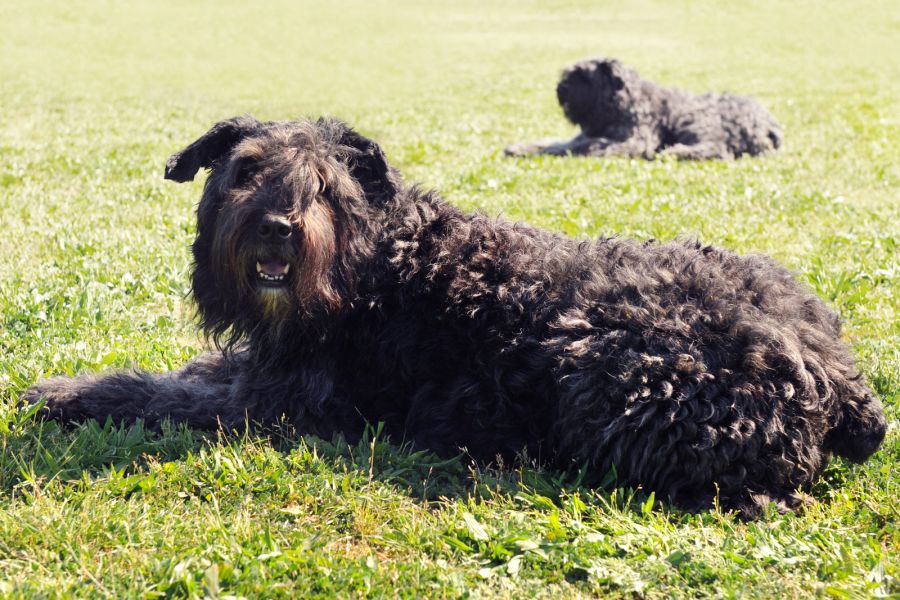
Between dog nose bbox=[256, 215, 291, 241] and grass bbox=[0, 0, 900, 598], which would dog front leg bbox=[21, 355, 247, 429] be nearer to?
grass bbox=[0, 0, 900, 598]


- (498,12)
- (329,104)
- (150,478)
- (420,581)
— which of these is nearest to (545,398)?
(420,581)

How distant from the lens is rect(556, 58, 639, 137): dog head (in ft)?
52.4

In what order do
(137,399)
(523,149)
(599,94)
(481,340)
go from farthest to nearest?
(599,94), (523,149), (137,399), (481,340)

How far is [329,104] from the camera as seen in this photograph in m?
24.5

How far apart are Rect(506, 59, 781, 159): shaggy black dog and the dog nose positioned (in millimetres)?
10018

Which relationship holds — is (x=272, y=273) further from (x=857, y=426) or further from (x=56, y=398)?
(x=857, y=426)

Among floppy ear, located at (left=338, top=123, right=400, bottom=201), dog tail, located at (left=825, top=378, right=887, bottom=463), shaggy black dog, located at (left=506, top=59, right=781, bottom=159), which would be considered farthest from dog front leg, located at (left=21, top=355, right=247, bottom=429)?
shaggy black dog, located at (left=506, top=59, right=781, bottom=159)

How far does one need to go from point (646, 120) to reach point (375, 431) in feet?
39.1

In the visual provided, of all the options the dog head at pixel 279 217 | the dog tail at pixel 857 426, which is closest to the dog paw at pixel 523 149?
the dog head at pixel 279 217

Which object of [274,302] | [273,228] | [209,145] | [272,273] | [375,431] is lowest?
[375,431]

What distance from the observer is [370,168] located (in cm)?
581

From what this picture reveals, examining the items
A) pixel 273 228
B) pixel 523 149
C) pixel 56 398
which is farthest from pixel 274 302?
pixel 523 149

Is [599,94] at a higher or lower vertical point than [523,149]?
higher

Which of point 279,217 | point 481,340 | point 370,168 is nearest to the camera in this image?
point 279,217
